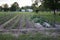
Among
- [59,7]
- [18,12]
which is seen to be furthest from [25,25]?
[59,7]

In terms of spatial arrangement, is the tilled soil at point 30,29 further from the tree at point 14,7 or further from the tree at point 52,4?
the tree at point 52,4

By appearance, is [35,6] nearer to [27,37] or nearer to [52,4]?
[52,4]

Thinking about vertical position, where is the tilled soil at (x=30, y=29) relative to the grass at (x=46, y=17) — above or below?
below

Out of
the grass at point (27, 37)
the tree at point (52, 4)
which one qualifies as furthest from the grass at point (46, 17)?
the grass at point (27, 37)

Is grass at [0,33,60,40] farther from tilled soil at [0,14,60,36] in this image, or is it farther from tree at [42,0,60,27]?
tree at [42,0,60,27]

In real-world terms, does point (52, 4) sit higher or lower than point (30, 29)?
higher

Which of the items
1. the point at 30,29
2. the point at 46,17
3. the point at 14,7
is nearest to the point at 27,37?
the point at 30,29

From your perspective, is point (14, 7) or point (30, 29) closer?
point (30, 29)

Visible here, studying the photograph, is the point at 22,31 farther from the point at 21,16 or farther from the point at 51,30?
the point at 51,30

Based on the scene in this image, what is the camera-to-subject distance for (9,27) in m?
2.39

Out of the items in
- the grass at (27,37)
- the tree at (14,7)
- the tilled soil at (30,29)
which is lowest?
the grass at (27,37)

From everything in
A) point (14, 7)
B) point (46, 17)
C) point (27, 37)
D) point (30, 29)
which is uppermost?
point (14, 7)

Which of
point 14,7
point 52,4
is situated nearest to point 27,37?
point 14,7

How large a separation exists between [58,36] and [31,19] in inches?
22.3
